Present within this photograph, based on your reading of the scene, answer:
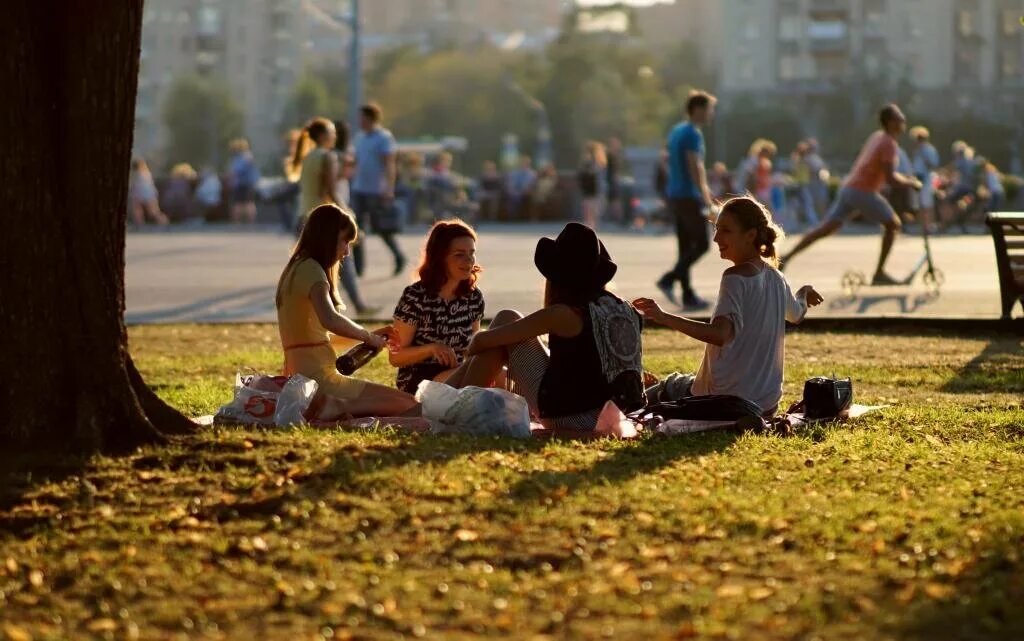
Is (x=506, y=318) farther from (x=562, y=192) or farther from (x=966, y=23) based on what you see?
(x=966, y=23)

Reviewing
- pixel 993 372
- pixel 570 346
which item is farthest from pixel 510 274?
pixel 570 346

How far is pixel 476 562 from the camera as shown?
5.76 m

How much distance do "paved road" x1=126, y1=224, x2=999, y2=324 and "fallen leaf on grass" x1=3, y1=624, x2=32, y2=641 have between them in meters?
10.8

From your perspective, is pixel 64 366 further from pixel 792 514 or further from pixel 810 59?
pixel 810 59

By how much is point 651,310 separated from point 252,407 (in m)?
1.82

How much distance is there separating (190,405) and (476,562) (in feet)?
14.1

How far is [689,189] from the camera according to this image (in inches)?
643

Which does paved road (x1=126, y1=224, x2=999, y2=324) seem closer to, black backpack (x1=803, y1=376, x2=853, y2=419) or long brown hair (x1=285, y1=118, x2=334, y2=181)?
long brown hair (x1=285, y1=118, x2=334, y2=181)

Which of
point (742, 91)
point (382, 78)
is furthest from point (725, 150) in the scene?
point (382, 78)

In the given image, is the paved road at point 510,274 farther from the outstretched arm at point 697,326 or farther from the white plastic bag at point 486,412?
the white plastic bag at point 486,412

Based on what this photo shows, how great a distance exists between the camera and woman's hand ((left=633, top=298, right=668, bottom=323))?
8.00 meters

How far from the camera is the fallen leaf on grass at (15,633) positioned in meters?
4.93

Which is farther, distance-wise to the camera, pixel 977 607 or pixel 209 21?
pixel 209 21

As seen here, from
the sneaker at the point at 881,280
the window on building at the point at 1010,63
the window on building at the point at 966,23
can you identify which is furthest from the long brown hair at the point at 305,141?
the window on building at the point at 1010,63
